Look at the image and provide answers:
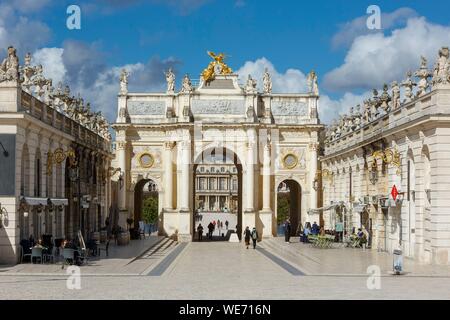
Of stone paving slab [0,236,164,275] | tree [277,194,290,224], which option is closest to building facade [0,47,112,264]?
stone paving slab [0,236,164,275]

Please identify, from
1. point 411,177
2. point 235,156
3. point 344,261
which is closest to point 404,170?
point 411,177

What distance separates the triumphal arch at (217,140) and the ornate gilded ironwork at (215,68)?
7 centimetres

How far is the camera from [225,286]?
2544 cm

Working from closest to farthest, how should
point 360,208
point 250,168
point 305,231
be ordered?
point 360,208 < point 305,231 < point 250,168

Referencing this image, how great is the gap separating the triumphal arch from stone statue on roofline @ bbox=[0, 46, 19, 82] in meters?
27.6

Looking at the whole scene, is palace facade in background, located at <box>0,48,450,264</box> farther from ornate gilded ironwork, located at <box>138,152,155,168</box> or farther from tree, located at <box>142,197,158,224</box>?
tree, located at <box>142,197,158,224</box>

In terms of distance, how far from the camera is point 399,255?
2798cm

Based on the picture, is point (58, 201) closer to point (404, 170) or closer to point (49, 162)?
point (49, 162)

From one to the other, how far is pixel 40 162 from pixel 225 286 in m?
14.2

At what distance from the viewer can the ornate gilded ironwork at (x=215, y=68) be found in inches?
2399

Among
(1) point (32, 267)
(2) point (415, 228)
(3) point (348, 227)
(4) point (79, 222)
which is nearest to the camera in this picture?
(1) point (32, 267)
